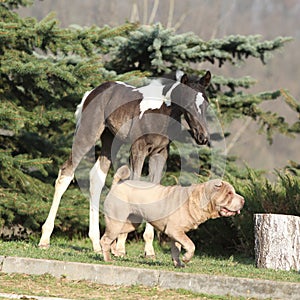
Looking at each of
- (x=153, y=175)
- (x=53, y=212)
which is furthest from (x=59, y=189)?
(x=153, y=175)

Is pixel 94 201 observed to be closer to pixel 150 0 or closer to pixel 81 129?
pixel 81 129

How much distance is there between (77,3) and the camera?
2405cm

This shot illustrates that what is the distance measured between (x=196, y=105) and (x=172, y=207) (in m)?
1.70

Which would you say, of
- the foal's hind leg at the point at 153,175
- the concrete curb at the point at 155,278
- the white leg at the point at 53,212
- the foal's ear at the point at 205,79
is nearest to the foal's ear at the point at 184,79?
the foal's ear at the point at 205,79

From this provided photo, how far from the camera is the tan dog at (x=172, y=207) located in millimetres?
6059

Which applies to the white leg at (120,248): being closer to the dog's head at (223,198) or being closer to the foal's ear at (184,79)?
the dog's head at (223,198)

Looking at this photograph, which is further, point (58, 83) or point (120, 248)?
point (58, 83)

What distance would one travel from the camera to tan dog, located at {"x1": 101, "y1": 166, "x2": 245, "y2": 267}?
6059 mm

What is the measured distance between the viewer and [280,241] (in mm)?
7191

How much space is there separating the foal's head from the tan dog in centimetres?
123

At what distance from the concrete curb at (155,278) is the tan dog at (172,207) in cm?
41

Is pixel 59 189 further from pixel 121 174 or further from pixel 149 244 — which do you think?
pixel 121 174

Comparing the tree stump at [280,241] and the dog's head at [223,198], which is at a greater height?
the dog's head at [223,198]

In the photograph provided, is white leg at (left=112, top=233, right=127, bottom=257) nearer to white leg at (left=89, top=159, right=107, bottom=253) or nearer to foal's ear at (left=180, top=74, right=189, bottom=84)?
white leg at (left=89, top=159, right=107, bottom=253)
